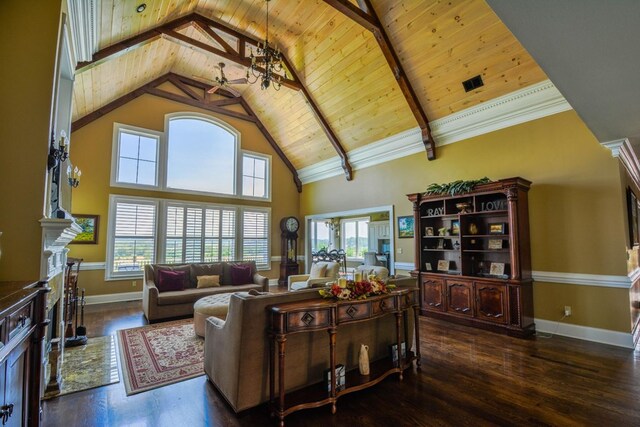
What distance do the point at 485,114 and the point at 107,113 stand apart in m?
7.90

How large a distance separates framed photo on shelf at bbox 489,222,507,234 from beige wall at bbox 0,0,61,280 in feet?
18.3

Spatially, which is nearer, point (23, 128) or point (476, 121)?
point (23, 128)

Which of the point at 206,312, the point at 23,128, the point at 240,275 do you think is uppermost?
the point at 23,128

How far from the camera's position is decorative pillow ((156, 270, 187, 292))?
559 cm

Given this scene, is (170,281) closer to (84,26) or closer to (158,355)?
(158,355)

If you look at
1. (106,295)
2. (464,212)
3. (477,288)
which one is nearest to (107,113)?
(106,295)

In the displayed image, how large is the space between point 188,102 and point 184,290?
197 inches

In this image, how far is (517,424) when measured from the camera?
2270 mm

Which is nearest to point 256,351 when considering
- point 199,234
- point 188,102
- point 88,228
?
point 88,228

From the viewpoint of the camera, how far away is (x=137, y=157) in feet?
23.9

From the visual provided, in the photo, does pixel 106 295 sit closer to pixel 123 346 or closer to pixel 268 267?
pixel 123 346

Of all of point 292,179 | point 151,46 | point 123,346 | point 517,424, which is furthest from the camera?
point 292,179

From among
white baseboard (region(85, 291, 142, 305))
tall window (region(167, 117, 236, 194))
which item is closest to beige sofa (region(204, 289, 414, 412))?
white baseboard (region(85, 291, 142, 305))

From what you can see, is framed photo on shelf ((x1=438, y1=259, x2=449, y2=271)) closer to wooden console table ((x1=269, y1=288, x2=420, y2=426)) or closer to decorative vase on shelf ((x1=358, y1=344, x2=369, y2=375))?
wooden console table ((x1=269, y1=288, x2=420, y2=426))
